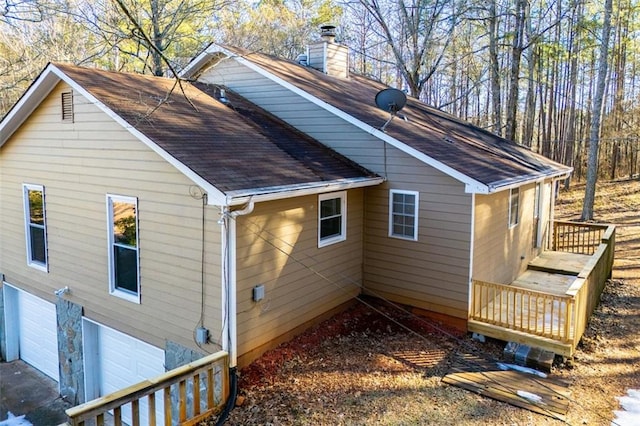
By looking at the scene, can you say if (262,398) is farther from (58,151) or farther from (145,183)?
(58,151)

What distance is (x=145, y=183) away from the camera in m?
7.39

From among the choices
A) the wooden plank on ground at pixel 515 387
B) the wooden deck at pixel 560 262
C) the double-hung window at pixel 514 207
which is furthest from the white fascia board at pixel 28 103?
the wooden deck at pixel 560 262

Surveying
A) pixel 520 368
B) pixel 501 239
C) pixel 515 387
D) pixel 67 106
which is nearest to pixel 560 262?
pixel 501 239

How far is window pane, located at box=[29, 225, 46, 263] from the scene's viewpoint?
9711 millimetres

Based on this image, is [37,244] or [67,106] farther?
[37,244]

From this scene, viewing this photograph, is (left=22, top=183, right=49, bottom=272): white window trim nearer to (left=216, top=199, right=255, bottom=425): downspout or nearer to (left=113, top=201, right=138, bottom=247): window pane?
(left=113, top=201, right=138, bottom=247): window pane

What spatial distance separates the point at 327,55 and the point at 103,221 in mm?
7920

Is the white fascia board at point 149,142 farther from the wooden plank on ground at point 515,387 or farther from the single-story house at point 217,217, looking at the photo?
the wooden plank on ground at point 515,387

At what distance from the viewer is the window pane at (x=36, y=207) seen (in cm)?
958

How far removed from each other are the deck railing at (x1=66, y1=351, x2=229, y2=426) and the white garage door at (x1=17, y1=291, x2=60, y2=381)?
4610 millimetres

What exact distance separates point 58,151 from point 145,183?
108 inches

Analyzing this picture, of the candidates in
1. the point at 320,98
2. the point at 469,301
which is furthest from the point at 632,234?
Answer: the point at 320,98

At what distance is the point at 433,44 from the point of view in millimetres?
20500

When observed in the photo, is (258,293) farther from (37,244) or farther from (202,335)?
(37,244)
